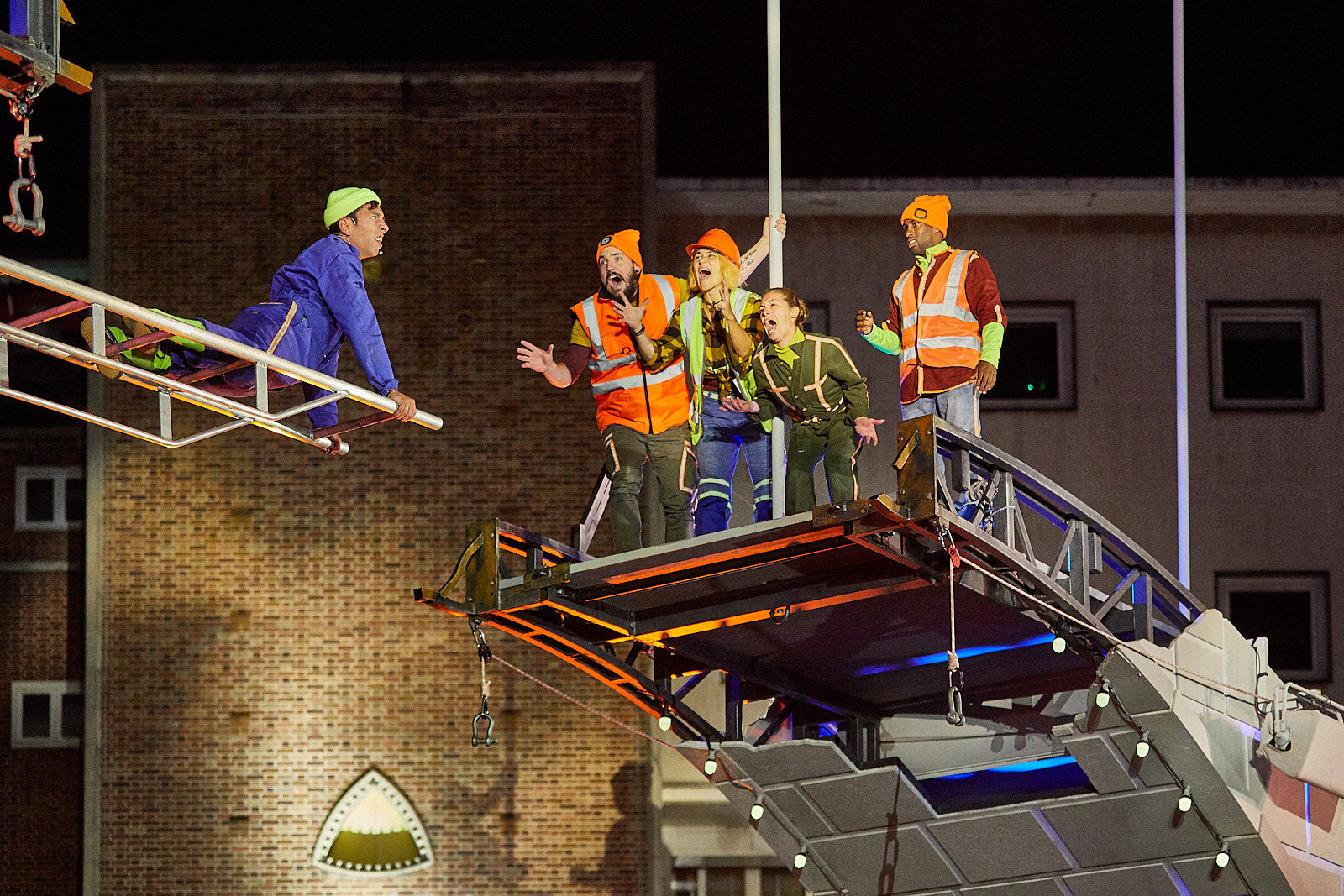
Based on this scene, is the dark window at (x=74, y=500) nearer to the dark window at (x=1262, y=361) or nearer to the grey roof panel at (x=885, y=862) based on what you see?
the grey roof panel at (x=885, y=862)

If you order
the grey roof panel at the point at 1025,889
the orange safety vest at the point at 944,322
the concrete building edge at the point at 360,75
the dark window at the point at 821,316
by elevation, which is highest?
the concrete building edge at the point at 360,75

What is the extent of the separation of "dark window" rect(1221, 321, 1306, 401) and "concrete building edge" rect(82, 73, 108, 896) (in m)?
12.3

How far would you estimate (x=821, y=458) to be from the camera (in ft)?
33.3

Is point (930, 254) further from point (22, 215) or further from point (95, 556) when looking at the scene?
point (95, 556)

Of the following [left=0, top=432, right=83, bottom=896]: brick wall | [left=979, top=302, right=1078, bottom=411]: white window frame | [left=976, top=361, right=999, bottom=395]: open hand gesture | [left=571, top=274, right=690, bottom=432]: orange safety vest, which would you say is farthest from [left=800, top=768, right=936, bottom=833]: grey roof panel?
[left=0, top=432, right=83, bottom=896]: brick wall

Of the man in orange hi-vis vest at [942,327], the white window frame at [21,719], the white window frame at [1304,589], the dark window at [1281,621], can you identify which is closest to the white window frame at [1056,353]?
the white window frame at [1304,589]

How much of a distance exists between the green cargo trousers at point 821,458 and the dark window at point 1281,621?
9367 millimetres

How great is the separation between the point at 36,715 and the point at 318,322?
10.5 metres

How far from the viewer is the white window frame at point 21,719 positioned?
706 inches

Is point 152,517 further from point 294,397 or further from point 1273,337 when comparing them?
point 1273,337

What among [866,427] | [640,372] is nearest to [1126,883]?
[866,427]

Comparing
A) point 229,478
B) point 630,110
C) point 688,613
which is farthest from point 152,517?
point 688,613

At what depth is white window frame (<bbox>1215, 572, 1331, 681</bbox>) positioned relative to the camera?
17734 millimetres

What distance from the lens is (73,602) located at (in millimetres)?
18109
